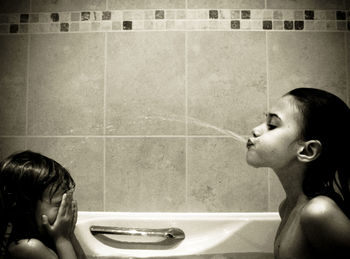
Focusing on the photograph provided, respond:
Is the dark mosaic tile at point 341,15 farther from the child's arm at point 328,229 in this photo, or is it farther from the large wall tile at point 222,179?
the child's arm at point 328,229

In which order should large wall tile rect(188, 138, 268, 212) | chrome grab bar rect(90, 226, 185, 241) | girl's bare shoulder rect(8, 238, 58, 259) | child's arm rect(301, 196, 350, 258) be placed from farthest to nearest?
large wall tile rect(188, 138, 268, 212), chrome grab bar rect(90, 226, 185, 241), girl's bare shoulder rect(8, 238, 58, 259), child's arm rect(301, 196, 350, 258)

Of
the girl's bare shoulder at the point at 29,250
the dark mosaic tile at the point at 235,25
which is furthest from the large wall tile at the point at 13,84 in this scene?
the dark mosaic tile at the point at 235,25

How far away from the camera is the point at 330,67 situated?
4.71 ft

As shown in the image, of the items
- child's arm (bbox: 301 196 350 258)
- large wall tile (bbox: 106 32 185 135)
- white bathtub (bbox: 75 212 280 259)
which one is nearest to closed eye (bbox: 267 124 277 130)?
child's arm (bbox: 301 196 350 258)

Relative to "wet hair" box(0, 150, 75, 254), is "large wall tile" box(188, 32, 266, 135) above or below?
above

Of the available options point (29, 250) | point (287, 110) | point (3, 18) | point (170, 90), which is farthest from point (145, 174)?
point (3, 18)

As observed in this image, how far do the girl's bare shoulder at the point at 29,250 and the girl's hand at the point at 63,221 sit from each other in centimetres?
4

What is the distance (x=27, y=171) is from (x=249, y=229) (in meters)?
0.78

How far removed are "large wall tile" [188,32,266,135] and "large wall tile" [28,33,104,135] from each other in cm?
A: 41

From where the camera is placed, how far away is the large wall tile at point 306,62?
1.43m

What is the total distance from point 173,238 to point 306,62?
3.01 feet

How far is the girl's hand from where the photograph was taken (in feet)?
3.19

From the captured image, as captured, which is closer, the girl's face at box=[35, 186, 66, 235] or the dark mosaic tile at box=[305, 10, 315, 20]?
the girl's face at box=[35, 186, 66, 235]

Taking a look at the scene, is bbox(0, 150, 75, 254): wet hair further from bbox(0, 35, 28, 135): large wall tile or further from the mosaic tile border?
the mosaic tile border
